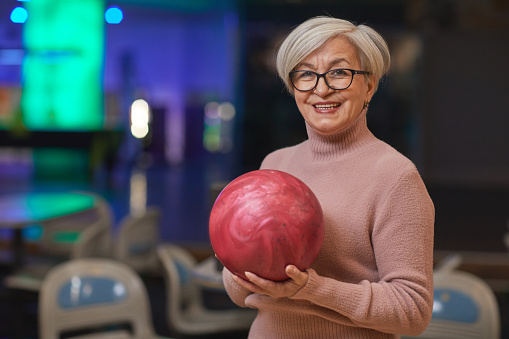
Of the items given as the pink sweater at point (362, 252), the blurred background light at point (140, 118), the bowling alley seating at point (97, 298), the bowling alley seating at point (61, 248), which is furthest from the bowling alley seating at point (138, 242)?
the blurred background light at point (140, 118)

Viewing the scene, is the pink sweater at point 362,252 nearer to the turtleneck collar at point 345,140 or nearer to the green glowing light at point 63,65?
the turtleneck collar at point 345,140

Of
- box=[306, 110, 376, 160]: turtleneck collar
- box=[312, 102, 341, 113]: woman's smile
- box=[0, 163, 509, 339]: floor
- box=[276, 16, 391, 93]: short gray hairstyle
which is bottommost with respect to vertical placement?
box=[0, 163, 509, 339]: floor

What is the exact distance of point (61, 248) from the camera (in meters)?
4.56

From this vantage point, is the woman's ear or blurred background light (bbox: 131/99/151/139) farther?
blurred background light (bbox: 131/99/151/139)

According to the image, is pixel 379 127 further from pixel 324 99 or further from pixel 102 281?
pixel 324 99

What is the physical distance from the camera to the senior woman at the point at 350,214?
113cm

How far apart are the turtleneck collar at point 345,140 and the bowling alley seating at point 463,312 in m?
1.38

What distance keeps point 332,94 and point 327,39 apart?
0.36ft

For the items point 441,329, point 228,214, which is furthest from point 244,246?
point 441,329

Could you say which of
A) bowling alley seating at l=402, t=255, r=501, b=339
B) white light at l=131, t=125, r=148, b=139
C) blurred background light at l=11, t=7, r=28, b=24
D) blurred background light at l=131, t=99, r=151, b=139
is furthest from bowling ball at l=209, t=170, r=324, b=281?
white light at l=131, t=125, r=148, b=139

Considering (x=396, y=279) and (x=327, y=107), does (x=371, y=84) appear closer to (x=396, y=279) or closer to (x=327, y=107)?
(x=327, y=107)

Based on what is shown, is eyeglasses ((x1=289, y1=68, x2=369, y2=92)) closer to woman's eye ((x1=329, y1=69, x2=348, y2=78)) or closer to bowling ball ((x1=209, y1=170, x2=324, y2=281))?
woman's eye ((x1=329, y1=69, x2=348, y2=78))

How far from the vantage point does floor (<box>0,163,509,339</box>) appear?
4680mm

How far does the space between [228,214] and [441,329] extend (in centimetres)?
166
